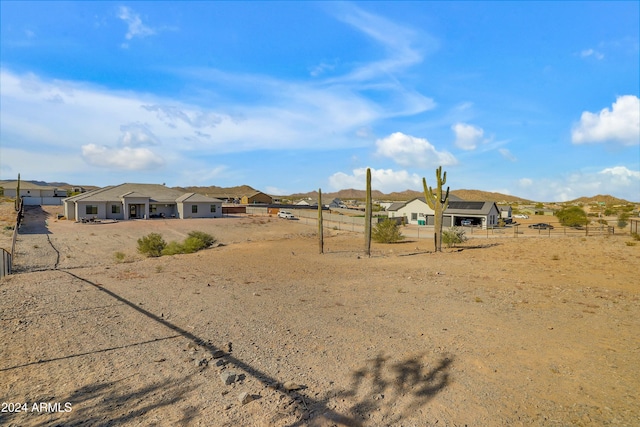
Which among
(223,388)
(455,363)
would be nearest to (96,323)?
(223,388)

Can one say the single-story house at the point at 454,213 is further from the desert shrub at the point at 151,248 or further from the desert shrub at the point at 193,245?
the desert shrub at the point at 151,248

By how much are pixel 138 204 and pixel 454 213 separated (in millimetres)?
45051

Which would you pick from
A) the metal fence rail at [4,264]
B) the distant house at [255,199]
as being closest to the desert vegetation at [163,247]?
the metal fence rail at [4,264]

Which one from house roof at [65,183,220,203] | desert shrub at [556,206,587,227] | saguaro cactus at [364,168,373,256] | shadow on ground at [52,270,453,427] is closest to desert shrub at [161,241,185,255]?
saguaro cactus at [364,168,373,256]

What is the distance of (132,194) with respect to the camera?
5356 centimetres

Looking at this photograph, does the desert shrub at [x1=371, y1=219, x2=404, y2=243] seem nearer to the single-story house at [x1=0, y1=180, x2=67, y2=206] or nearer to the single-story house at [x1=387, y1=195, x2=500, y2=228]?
the single-story house at [x1=387, y1=195, x2=500, y2=228]

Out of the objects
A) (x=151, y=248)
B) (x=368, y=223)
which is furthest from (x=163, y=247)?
(x=368, y=223)

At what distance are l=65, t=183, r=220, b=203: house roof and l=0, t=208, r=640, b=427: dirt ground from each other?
38460 millimetres

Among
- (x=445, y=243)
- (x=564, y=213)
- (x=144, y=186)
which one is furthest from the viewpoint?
(x=144, y=186)

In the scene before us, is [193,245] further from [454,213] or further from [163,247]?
[454,213]

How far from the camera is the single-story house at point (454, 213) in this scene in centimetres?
5347

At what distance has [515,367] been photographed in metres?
7.10

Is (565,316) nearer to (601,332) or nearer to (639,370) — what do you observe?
(601,332)

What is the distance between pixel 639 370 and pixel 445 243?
24.5 metres
